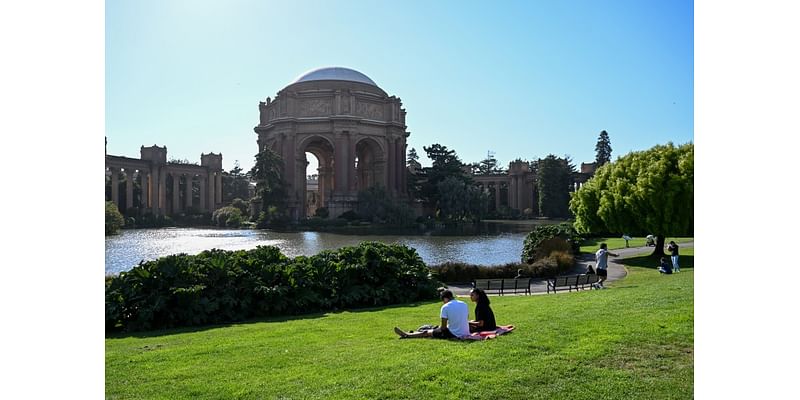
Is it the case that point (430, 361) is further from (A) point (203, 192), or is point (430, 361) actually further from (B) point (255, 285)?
(A) point (203, 192)

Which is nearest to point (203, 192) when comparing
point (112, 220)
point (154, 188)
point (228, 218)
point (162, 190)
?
point (162, 190)

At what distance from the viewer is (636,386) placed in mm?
4758

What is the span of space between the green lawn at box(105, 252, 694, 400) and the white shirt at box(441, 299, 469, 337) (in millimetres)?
292

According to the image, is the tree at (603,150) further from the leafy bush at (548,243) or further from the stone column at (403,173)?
the leafy bush at (548,243)

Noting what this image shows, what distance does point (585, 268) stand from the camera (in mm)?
20312

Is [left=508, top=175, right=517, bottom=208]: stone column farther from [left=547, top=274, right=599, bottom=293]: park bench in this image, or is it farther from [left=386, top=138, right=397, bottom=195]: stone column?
[left=547, top=274, right=599, bottom=293]: park bench

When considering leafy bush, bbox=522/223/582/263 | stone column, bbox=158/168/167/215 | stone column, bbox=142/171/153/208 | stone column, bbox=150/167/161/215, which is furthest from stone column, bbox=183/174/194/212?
leafy bush, bbox=522/223/582/263

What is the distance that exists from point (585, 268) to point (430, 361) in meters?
16.2

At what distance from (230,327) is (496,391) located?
604cm

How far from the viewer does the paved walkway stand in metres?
15.1

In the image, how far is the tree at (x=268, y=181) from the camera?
2069 inches
